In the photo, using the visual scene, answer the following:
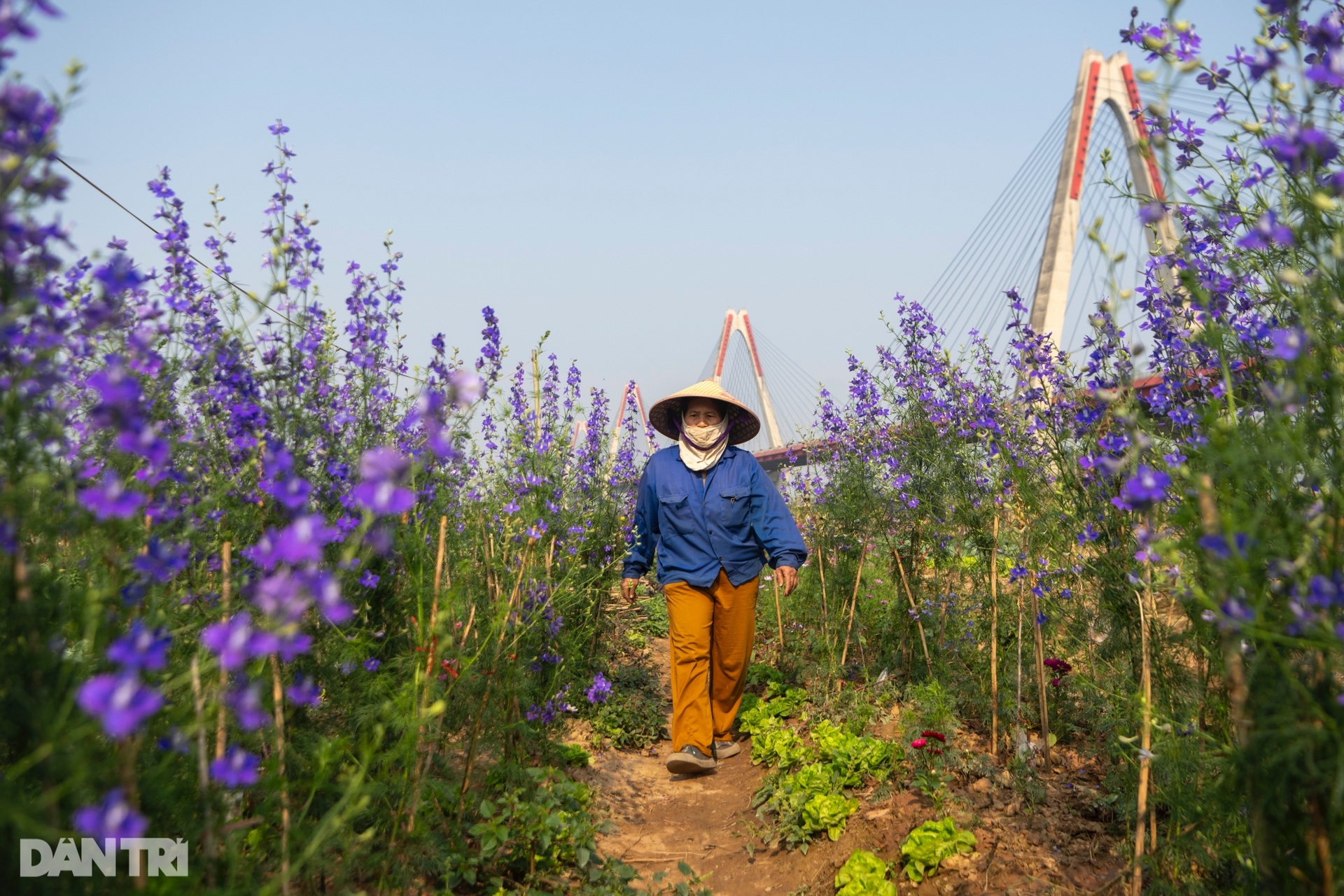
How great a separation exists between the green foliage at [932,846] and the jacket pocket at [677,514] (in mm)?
1929

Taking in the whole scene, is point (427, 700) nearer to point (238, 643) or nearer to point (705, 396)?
point (238, 643)

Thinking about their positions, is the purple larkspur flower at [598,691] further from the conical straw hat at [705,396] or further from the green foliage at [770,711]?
the conical straw hat at [705,396]

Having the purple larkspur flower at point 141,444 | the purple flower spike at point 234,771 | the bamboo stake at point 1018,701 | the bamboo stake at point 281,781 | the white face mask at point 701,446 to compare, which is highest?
the white face mask at point 701,446

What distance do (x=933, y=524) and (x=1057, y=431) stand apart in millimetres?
1654

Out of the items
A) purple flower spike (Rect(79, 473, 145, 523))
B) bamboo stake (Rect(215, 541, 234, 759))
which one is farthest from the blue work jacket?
purple flower spike (Rect(79, 473, 145, 523))

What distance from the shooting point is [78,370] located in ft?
7.95

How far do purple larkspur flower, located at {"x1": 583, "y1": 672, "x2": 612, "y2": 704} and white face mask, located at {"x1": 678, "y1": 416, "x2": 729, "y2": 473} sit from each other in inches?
49.0

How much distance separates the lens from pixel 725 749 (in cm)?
449

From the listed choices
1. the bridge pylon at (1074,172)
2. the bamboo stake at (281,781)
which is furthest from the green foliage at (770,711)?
the bridge pylon at (1074,172)

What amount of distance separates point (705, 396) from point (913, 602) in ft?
5.31

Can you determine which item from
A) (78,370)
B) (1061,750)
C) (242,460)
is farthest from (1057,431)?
(78,370)

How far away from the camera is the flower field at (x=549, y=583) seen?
4.30 ft

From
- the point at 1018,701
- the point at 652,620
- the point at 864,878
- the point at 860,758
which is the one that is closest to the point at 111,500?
the point at 864,878

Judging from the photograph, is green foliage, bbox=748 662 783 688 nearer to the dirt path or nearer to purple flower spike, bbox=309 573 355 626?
the dirt path
